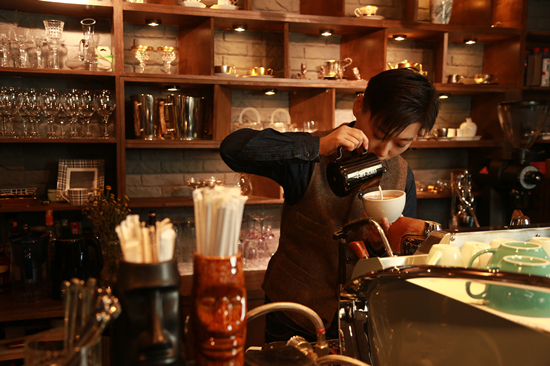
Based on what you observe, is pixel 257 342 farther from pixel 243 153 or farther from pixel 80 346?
pixel 80 346

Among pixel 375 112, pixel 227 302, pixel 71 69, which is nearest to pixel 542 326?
pixel 227 302

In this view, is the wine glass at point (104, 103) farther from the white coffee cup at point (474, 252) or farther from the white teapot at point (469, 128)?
the white teapot at point (469, 128)

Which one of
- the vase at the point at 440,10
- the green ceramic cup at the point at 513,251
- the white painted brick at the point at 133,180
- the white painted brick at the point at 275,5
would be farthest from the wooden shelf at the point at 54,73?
the green ceramic cup at the point at 513,251

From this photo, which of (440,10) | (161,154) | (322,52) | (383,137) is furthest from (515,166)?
(161,154)

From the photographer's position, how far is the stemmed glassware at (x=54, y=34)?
2.51 m

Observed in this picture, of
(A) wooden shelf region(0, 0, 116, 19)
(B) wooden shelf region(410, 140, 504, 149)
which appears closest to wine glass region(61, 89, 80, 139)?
(A) wooden shelf region(0, 0, 116, 19)

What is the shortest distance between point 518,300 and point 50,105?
2.52 metres

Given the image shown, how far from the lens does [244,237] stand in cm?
294

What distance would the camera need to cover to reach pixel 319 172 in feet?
5.49

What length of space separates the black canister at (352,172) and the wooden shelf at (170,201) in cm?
146

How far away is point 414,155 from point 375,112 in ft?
6.90

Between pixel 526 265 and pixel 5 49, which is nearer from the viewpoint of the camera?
pixel 526 265

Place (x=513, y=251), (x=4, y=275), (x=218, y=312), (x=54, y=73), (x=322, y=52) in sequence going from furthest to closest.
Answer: (x=322, y=52) < (x=54, y=73) < (x=4, y=275) < (x=513, y=251) < (x=218, y=312)

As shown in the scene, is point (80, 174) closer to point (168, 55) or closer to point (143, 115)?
point (143, 115)
